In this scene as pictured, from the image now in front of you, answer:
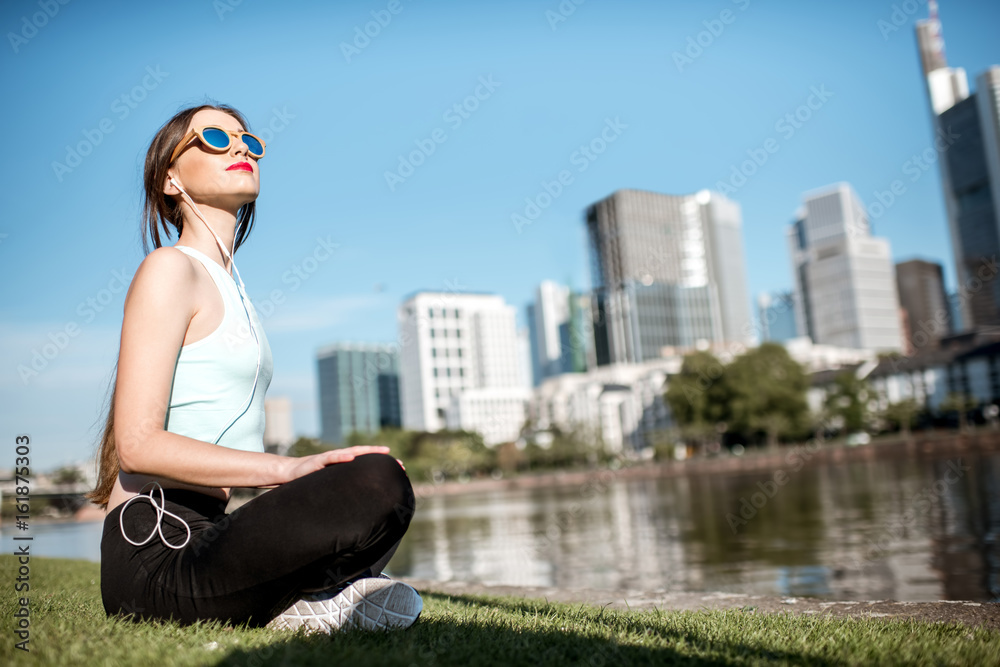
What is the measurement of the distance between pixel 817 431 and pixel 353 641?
259ft

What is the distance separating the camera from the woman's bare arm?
1.83 m

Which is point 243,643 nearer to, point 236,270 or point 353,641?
point 353,641

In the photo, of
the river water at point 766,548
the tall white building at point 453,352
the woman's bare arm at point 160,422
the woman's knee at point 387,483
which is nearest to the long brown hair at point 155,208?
the woman's bare arm at point 160,422

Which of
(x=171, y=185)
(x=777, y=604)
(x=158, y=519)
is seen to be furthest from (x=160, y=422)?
(x=777, y=604)

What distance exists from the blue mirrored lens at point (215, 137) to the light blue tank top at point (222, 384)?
355mm

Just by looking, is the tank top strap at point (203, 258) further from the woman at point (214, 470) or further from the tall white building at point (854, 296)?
the tall white building at point (854, 296)

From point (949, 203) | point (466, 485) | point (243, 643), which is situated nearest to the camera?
point (243, 643)

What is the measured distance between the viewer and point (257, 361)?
2.16m

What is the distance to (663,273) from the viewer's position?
548 ft

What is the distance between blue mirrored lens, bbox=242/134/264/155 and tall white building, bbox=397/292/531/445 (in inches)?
5009

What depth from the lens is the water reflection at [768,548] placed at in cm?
816

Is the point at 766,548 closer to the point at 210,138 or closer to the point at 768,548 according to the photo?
the point at 768,548

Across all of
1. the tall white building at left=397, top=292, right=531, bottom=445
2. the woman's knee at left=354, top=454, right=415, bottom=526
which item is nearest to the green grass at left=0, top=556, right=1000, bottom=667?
the woman's knee at left=354, top=454, right=415, bottom=526

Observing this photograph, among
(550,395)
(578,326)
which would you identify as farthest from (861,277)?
(550,395)
